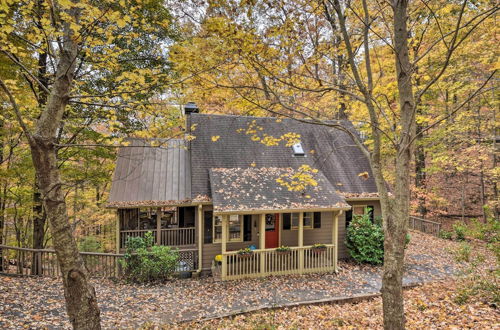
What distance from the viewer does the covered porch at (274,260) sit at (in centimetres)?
919

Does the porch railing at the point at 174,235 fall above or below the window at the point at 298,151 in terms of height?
below

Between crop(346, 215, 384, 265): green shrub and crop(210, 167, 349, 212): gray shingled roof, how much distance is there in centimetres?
157

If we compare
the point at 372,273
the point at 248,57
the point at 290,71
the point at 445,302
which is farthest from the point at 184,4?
the point at 372,273

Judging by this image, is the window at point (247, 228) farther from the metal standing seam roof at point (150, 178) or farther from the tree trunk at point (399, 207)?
the tree trunk at point (399, 207)

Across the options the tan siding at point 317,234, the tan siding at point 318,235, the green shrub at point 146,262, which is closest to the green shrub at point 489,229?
the tan siding at point 318,235

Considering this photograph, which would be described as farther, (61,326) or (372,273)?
(372,273)

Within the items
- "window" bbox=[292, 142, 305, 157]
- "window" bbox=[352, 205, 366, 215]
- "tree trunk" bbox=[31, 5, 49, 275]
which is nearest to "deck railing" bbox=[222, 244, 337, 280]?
"window" bbox=[352, 205, 366, 215]

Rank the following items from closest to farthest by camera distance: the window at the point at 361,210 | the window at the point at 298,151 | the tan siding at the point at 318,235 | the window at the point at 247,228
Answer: the window at the point at 247,228 → the tan siding at the point at 318,235 → the window at the point at 361,210 → the window at the point at 298,151

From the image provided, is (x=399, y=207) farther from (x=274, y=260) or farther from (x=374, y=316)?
(x=274, y=260)

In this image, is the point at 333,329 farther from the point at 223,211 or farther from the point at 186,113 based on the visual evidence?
the point at 186,113

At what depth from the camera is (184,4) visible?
598 centimetres

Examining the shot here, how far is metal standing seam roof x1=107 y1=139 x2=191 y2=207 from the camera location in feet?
32.3

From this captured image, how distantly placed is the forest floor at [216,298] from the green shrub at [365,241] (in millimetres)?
488

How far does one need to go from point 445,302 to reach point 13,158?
1455cm
